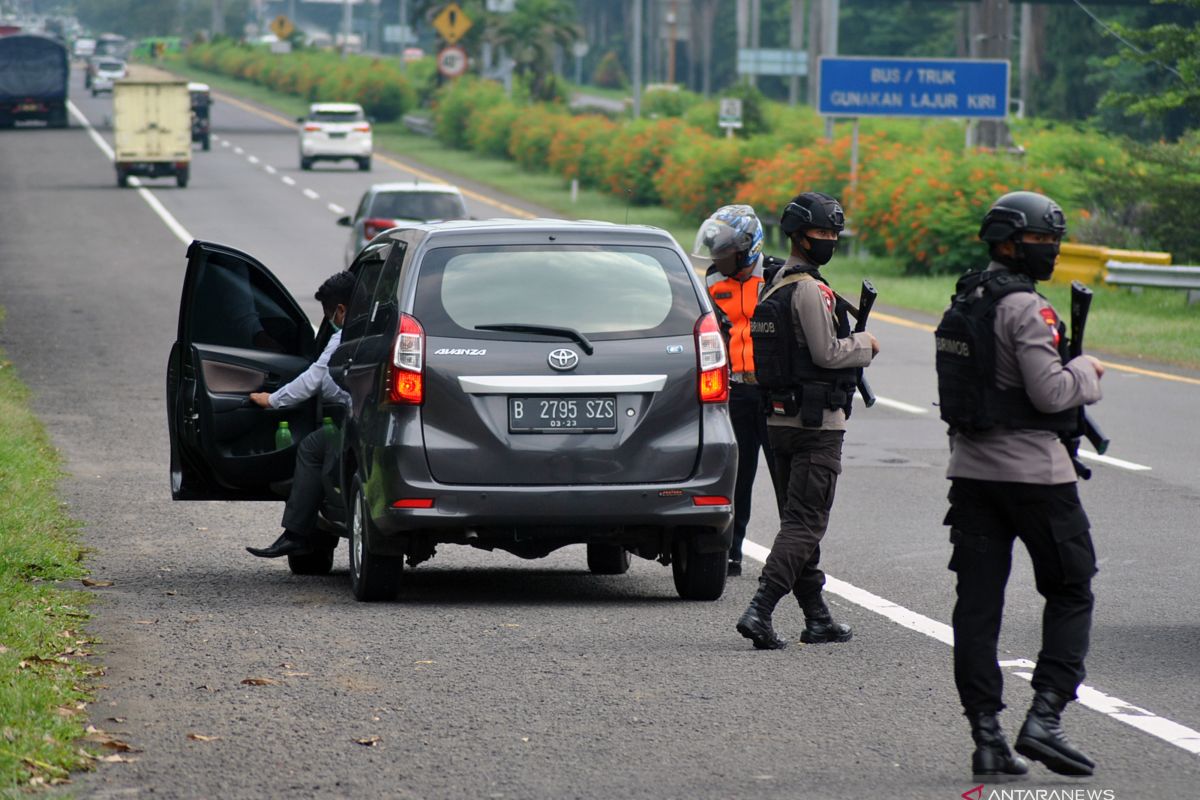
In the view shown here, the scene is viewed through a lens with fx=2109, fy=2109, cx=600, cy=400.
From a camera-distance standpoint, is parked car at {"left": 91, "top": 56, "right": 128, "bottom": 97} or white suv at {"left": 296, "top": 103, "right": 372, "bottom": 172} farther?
parked car at {"left": 91, "top": 56, "right": 128, "bottom": 97}

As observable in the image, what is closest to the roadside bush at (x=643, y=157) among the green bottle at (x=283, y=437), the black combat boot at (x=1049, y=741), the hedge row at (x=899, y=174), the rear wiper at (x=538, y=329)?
the hedge row at (x=899, y=174)

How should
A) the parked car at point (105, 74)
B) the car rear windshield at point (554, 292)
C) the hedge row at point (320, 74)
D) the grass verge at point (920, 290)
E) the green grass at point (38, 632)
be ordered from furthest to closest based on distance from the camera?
1. the parked car at point (105, 74)
2. the hedge row at point (320, 74)
3. the grass verge at point (920, 290)
4. the car rear windshield at point (554, 292)
5. the green grass at point (38, 632)

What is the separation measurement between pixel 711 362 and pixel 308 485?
223 cm

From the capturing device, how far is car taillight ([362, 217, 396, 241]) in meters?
28.6

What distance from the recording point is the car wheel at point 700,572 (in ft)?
30.5

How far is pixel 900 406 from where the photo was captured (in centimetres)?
1884

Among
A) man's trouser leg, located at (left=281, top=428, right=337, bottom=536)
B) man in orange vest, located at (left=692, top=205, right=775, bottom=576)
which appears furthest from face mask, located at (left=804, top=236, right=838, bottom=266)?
man's trouser leg, located at (left=281, top=428, right=337, bottom=536)

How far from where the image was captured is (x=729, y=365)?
983cm

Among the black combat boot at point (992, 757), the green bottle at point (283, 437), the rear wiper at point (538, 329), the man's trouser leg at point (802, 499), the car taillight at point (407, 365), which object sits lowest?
the black combat boot at point (992, 757)

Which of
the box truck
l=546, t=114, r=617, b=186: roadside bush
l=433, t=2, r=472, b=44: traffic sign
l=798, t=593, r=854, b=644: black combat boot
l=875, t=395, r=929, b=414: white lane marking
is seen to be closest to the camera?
l=798, t=593, r=854, b=644: black combat boot

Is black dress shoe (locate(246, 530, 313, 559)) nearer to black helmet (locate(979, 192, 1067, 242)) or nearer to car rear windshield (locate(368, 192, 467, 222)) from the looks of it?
black helmet (locate(979, 192, 1067, 242))

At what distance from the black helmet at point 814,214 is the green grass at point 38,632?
308cm

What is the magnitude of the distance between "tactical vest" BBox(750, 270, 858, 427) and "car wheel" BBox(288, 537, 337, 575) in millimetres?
3116

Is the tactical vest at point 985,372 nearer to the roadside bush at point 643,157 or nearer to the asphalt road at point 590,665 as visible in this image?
the asphalt road at point 590,665
